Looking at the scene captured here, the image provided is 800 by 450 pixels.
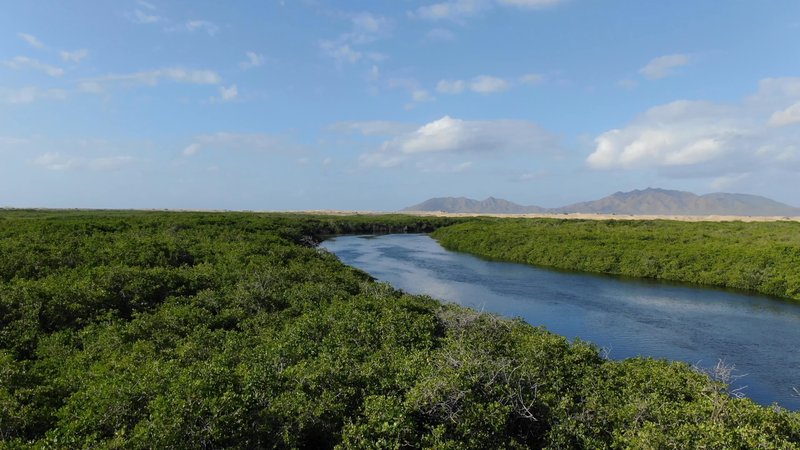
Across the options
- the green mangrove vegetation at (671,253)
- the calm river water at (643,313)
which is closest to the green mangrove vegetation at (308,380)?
the calm river water at (643,313)

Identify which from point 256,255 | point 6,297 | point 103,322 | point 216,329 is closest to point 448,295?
point 256,255

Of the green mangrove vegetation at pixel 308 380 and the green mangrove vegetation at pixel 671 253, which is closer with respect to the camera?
the green mangrove vegetation at pixel 308 380

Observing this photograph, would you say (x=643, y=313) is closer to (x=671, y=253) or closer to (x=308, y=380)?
(x=671, y=253)

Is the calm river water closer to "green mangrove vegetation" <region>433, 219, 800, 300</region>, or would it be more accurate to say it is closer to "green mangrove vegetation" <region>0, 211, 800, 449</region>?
"green mangrove vegetation" <region>433, 219, 800, 300</region>

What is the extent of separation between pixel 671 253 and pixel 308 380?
50090 mm

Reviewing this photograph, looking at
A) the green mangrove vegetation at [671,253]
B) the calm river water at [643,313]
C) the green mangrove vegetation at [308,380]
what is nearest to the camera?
the green mangrove vegetation at [308,380]

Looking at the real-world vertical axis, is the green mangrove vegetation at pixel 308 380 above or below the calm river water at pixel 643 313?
above

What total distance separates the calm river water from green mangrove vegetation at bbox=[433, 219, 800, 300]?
3.48m

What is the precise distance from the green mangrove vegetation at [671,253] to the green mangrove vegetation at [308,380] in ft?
110

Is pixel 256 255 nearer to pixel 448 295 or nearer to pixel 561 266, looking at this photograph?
pixel 448 295

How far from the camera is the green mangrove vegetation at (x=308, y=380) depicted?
921cm

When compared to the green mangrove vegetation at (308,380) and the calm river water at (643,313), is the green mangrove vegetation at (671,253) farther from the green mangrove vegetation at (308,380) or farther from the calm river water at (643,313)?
the green mangrove vegetation at (308,380)

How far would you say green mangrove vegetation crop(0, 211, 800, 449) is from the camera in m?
9.21

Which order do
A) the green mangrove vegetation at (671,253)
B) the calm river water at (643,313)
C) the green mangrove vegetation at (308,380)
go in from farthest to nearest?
the green mangrove vegetation at (671,253), the calm river water at (643,313), the green mangrove vegetation at (308,380)
